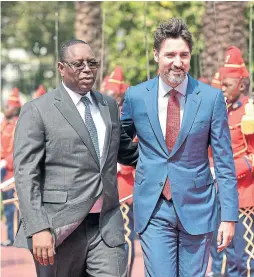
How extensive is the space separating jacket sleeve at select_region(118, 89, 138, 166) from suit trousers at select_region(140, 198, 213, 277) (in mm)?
316

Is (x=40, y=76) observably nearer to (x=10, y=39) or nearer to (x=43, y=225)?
(x=10, y=39)

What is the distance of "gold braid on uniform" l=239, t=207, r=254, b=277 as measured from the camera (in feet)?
29.6

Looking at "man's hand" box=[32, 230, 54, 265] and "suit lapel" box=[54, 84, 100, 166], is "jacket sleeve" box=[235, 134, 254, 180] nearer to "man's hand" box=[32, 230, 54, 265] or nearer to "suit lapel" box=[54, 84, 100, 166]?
"suit lapel" box=[54, 84, 100, 166]

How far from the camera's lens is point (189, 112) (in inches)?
218

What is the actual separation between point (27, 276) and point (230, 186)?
4572 millimetres

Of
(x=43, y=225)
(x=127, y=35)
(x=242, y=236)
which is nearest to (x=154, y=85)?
(x=43, y=225)

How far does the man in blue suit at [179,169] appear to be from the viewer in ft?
18.0

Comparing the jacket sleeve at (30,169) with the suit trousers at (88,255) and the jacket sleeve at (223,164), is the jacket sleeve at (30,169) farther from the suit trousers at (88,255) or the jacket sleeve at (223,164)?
the jacket sleeve at (223,164)

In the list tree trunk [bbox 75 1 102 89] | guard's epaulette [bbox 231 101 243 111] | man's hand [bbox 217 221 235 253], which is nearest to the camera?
man's hand [bbox 217 221 235 253]

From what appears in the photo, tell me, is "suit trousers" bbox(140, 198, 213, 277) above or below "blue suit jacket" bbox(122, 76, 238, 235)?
below

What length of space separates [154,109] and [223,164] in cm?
48

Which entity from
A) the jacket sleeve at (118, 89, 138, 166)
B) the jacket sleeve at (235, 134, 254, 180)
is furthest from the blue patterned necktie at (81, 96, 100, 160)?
the jacket sleeve at (235, 134, 254, 180)

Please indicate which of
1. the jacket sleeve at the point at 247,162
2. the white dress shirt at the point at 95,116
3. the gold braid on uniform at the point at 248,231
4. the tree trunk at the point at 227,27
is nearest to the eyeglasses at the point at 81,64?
the white dress shirt at the point at 95,116

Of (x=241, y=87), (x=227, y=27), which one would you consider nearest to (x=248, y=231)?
(x=241, y=87)
